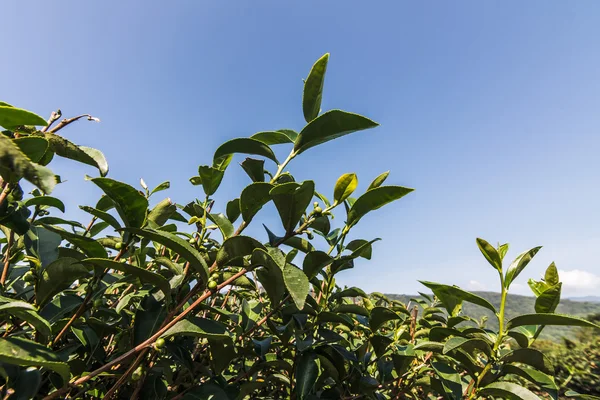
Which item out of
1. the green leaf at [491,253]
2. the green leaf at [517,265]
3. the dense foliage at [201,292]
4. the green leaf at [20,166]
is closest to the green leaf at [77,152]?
the dense foliage at [201,292]

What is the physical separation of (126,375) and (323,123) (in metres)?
1.14

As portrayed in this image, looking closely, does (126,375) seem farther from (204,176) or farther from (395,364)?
(395,364)

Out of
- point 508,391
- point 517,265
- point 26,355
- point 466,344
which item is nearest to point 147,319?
point 26,355

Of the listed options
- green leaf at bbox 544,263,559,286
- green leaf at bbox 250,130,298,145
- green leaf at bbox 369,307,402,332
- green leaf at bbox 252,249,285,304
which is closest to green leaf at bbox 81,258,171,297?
green leaf at bbox 252,249,285,304

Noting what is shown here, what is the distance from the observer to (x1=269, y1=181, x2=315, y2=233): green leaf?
118cm

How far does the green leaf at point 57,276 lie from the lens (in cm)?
110

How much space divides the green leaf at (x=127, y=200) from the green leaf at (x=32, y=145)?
23cm

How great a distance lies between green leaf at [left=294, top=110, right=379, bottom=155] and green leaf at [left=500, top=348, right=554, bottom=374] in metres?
1.21

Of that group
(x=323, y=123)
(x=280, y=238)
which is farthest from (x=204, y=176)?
(x=323, y=123)

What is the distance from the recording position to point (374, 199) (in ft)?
4.24

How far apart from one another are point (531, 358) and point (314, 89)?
59.3 inches

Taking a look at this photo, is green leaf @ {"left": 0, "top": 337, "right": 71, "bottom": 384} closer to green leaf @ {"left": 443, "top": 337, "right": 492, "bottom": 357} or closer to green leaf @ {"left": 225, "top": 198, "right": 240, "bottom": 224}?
green leaf @ {"left": 225, "top": 198, "right": 240, "bottom": 224}

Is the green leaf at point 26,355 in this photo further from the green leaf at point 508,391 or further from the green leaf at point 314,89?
the green leaf at point 508,391

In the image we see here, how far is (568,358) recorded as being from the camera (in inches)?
81.8
